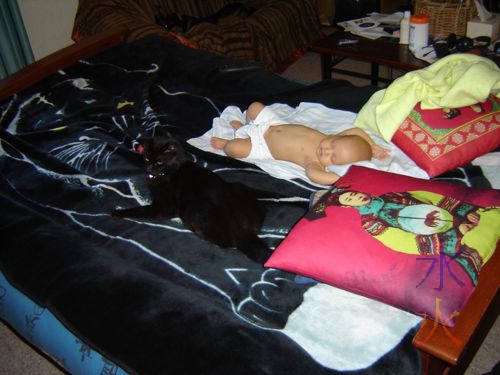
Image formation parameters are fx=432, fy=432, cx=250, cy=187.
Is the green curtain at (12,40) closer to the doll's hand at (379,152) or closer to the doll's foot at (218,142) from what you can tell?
the doll's foot at (218,142)

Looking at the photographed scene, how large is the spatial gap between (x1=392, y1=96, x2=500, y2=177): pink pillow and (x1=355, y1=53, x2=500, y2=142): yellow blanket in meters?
0.04

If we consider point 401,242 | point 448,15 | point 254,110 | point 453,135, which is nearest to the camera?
point 401,242

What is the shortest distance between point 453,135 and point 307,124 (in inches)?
24.5

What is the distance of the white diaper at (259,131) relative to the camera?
70.9 inches

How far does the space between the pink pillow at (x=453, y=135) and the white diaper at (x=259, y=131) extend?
22.8 inches

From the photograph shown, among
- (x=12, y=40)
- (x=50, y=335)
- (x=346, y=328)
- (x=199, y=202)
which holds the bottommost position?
(x=50, y=335)

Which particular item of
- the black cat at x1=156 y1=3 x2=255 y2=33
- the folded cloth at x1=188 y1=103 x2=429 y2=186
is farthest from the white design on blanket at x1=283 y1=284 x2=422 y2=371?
the black cat at x1=156 y1=3 x2=255 y2=33

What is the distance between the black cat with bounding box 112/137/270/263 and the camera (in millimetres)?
1319

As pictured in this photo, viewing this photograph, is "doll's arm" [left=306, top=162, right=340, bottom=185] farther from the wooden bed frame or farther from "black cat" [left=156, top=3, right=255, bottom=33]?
"black cat" [left=156, top=3, right=255, bottom=33]

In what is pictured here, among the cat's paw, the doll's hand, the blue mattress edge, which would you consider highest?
the doll's hand

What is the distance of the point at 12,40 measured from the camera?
3170 millimetres

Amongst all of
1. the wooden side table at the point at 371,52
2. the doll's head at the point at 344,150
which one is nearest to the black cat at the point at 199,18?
the wooden side table at the point at 371,52

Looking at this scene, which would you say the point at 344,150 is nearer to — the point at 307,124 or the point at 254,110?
the point at 307,124

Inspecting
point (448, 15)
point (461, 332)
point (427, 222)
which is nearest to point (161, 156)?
point (427, 222)
